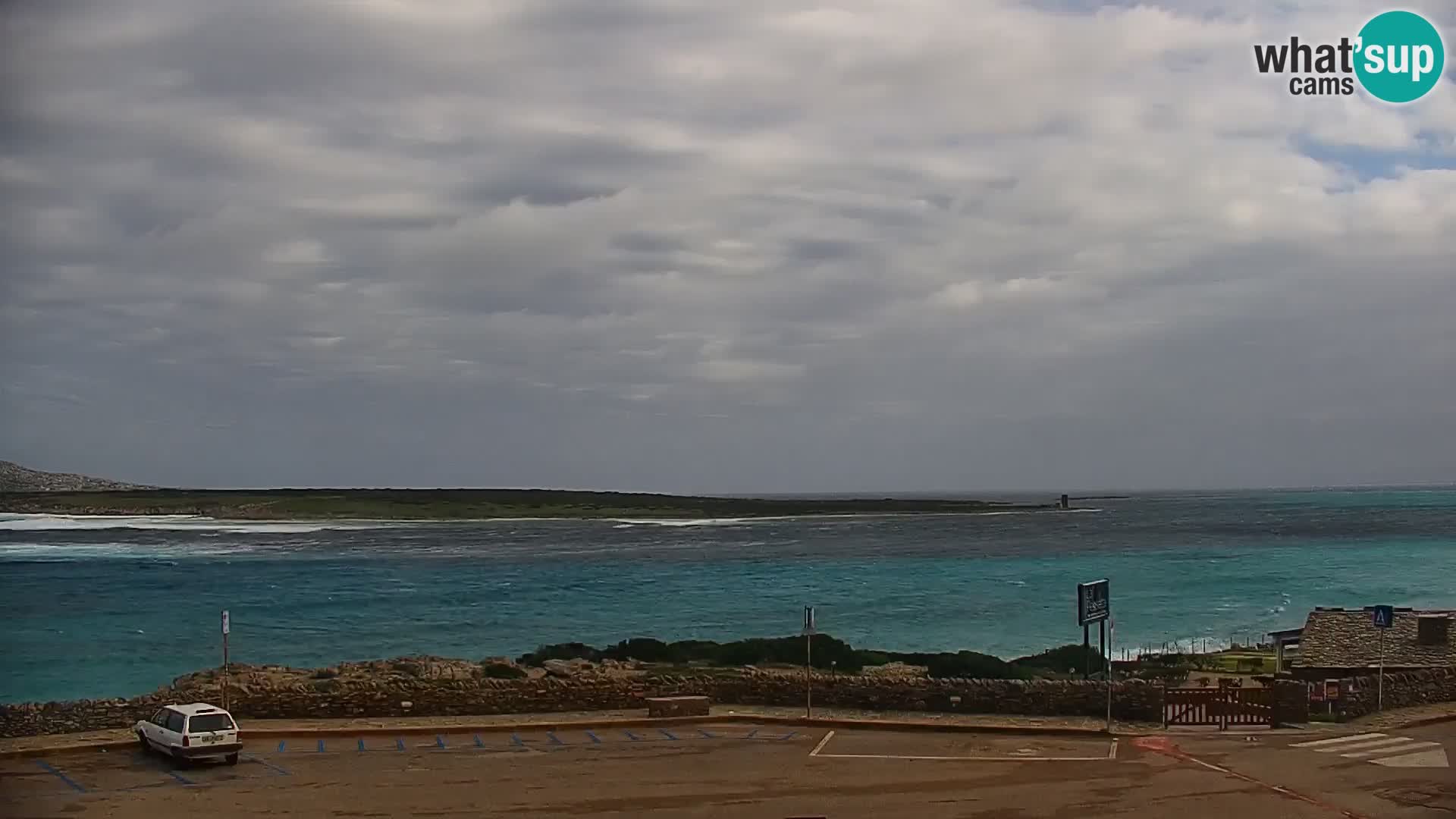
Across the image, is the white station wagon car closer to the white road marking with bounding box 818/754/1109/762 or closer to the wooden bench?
the wooden bench

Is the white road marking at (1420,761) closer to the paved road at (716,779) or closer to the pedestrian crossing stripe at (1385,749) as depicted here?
the pedestrian crossing stripe at (1385,749)

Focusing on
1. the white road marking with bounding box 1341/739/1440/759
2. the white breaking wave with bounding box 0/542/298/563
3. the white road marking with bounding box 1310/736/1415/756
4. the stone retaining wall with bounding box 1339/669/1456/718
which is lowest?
the white breaking wave with bounding box 0/542/298/563

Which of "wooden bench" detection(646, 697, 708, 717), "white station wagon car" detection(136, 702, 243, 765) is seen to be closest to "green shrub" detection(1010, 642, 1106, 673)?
"wooden bench" detection(646, 697, 708, 717)

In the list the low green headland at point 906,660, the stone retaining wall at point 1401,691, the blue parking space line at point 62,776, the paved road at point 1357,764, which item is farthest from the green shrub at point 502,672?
the stone retaining wall at point 1401,691

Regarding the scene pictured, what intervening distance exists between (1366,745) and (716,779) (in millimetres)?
11939

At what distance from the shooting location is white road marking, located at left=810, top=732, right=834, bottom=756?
76.0 ft

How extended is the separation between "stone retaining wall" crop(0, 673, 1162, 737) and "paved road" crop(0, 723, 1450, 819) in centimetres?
199

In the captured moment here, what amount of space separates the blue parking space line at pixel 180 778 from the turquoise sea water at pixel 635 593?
33206 mm

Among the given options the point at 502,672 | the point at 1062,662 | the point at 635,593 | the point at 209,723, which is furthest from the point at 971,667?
the point at 635,593

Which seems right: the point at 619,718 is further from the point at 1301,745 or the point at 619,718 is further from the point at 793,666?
the point at 793,666

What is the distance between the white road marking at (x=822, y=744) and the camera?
23.2m

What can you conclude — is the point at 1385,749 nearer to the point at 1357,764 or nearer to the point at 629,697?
the point at 1357,764

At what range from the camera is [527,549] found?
14812 centimetres

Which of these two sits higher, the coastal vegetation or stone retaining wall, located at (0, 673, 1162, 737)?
stone retaining wall, located at (0, 673, 1162, 737)
